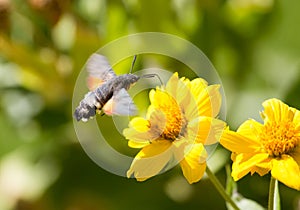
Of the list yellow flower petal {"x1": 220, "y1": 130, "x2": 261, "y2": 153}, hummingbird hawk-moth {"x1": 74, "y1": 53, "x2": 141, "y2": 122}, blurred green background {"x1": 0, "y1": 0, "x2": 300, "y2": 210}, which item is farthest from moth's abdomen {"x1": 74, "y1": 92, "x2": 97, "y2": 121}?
blurred green background {"x1": 0, "y1": 0, "x2": 300, "y2": 210}

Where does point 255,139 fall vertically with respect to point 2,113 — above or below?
above

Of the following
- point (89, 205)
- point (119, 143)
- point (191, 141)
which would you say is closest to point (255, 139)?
point (191, 141)

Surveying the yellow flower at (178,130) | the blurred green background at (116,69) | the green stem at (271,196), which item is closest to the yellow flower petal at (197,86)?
the yellow flower at (178,130)

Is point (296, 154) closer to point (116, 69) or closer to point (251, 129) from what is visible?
point (251, 129)

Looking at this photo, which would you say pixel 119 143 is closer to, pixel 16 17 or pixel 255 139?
pixel 16 17

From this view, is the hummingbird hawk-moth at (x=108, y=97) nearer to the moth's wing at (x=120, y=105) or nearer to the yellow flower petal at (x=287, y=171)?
the moth's wing at (x=120, y=105)

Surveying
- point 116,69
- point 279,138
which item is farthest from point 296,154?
point 116,69
